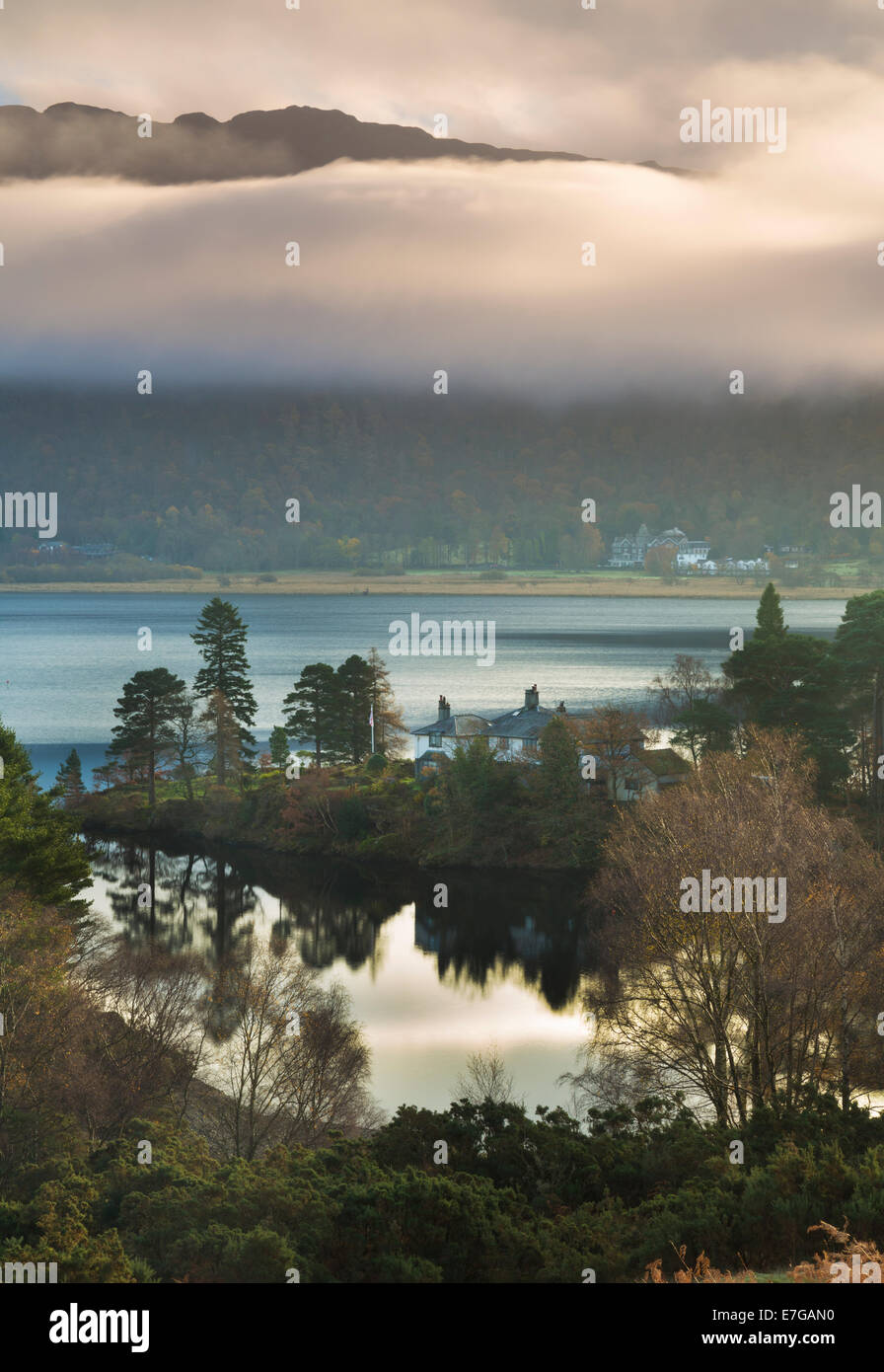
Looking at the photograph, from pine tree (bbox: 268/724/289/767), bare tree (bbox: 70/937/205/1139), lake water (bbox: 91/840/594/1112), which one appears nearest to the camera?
bare tree (bbox: 70/937/205/1139)

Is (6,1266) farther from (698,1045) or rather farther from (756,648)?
(756,648)

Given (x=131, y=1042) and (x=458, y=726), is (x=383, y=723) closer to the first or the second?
(x=458, y=726)

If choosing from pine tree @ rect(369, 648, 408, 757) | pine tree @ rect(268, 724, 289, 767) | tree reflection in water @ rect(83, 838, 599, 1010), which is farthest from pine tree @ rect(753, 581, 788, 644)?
pine tree @ rect(268, 724, 289, 767)

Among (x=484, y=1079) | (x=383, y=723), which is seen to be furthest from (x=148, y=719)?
(x=484, y=1079)

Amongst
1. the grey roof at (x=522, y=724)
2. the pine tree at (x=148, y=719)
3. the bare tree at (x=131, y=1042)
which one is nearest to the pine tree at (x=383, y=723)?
Result: the grey roof at (x=522, y=724)

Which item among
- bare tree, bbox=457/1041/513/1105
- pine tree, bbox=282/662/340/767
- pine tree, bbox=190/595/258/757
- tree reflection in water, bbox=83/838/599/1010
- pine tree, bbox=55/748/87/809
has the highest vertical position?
pine tree, bbox=190/595/258/757

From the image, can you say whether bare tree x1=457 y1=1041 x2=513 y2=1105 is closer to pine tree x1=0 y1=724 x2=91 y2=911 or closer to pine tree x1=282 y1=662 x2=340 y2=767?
pine tree x1=0 y1=724 x2=91 y2=911
